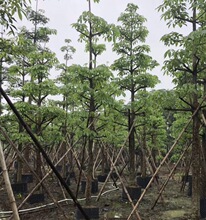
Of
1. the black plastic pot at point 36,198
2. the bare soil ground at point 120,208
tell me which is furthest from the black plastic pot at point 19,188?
the black plastic pot at point 36,198

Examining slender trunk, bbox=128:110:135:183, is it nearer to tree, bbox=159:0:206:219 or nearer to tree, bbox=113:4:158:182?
tree, bbox=113:4:158:182

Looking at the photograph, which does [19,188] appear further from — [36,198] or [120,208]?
[120,208]

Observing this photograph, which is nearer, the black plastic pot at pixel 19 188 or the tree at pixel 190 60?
the tree at pixel 190 60

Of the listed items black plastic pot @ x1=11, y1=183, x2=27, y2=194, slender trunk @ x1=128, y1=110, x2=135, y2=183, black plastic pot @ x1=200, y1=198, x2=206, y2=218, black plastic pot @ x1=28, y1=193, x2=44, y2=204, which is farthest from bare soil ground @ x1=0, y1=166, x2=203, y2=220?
slender trunk @ x1=128, y1=110, x2=135, y2=183

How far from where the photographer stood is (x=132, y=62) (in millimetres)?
12734

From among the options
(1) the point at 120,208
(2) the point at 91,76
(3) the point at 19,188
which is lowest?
(1) the point at 120,208

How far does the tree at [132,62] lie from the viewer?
483 inches

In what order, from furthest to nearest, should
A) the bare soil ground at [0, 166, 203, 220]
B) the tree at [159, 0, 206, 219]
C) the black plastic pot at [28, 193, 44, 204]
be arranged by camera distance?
the black plastic pot at [28, 193, 44, 204]
the bare soil ground at [0, 166, 203, 220]
the tree at [159, 0, 206, 219]

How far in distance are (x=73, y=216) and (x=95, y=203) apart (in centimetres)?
195

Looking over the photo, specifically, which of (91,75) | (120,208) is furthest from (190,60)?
(120,208)

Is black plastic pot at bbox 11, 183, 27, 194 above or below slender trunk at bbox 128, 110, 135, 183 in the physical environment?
below

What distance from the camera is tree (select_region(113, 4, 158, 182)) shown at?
12258mm

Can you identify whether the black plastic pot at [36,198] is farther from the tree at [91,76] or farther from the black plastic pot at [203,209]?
the black plastic pot at [203,209]

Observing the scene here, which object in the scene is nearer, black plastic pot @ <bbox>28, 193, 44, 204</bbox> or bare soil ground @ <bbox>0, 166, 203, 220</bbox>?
bare soil ground @ <bbox>0, 166, 203, 220</bbox>
